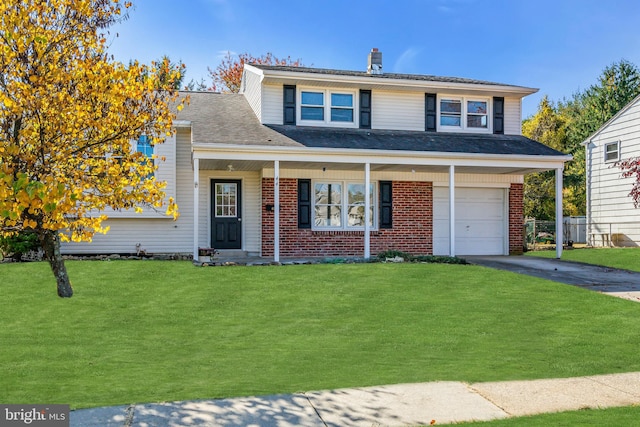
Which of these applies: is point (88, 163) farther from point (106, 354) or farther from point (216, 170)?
point (216, 170)

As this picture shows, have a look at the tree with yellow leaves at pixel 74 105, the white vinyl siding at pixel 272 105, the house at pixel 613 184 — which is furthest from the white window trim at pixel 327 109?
the house at pixel 613 184

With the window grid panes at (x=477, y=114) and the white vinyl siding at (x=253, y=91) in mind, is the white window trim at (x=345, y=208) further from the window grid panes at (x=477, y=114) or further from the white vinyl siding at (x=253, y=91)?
the window grid panes at (x=477, y=114)

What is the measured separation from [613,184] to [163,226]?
777 inches

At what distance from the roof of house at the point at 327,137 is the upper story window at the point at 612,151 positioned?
26.7ft

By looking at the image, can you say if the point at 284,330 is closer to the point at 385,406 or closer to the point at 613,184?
the point at 385,406

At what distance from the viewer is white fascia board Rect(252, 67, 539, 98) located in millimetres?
17453

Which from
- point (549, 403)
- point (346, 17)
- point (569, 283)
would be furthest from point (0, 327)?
point (346, 17)

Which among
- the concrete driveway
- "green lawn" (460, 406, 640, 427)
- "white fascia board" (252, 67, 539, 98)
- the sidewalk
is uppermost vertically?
"white fascia board" (252, 67, 539, 98)

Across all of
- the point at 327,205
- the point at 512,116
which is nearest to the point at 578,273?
the point at 512,116

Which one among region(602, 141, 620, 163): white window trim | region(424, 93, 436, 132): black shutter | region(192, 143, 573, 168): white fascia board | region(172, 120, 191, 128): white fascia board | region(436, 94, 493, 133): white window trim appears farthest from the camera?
region(602, 141, 620, 163): white window trim

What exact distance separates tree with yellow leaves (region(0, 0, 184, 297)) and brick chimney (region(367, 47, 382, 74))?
451 inches

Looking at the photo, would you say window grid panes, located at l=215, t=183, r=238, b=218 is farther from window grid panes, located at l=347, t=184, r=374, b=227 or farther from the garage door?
the garage door

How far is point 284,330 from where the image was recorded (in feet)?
29.7

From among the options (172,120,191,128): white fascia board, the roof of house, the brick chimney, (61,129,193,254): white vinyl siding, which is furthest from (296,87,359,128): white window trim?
(61,129,193,254): white vinyl siding
